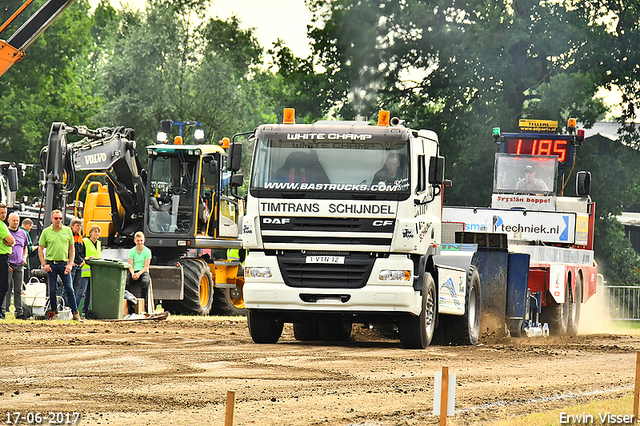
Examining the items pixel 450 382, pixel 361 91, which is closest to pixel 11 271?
pixel 450 382

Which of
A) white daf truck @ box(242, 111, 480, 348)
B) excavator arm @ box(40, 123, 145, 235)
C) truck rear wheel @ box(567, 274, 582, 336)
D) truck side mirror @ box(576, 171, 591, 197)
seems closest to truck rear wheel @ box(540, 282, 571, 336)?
truck rear wheel @ box(567, 274, 582, 336)

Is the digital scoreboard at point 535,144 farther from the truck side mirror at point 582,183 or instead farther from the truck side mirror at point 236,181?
the truck side mirror at point 236,181

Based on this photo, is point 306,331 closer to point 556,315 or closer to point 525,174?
point 556,315

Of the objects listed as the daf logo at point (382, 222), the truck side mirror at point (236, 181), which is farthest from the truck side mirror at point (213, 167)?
the daf logo at point (382, 222)

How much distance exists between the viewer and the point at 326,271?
14.6 metres

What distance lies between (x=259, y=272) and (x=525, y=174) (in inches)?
477

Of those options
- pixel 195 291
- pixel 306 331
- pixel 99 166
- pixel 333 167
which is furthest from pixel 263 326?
pixel 99 166

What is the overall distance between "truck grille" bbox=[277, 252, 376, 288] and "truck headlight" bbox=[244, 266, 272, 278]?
18 cm

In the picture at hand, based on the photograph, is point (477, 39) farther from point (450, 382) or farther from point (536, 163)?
point (450, 382)

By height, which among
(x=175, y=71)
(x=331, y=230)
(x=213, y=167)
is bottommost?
(x=331, y=230)

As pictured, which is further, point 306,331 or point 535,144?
point 535,144

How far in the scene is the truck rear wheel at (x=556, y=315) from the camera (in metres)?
21.2

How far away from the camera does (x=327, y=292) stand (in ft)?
48.0

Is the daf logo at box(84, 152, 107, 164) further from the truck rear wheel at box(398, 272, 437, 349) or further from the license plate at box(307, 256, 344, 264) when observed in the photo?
the truck rear wheel at box(398, 272, 437, 349)
